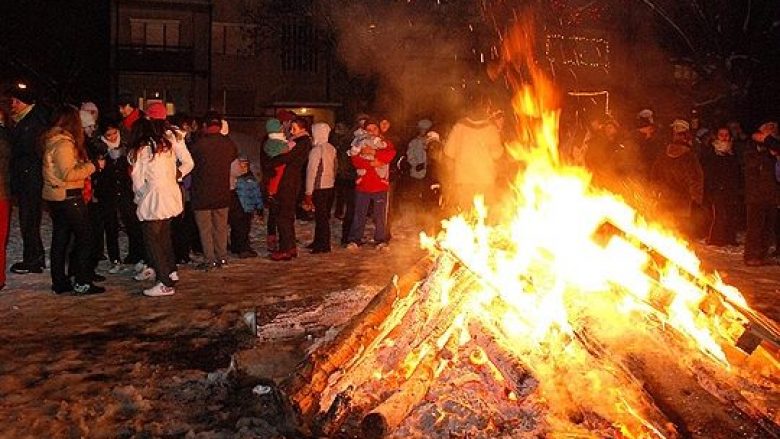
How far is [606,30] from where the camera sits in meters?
19.9

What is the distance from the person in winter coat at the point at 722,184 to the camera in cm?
1188

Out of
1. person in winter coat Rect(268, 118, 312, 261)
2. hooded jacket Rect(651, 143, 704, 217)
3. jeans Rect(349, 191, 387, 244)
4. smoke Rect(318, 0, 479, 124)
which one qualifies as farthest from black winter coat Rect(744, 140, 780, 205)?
smoke Rect(318, 0, 479, 124)

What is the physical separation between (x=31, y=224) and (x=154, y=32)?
27.0m

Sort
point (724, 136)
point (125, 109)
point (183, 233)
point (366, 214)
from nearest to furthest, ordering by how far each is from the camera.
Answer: point (125, 109) < point (183, 233) < point (366, 214) < point (724, 136)

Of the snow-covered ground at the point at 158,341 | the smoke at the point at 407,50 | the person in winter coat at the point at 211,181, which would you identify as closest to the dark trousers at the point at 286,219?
the snow-covered ground at the point at 158,341

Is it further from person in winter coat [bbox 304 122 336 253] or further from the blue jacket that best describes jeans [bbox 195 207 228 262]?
person in winter coat [bbox 304 122 336 253]

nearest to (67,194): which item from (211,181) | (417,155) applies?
(211,181)

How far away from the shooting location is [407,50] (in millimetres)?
18047

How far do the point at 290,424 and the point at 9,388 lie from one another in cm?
221

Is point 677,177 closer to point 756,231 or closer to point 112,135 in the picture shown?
point 756,231

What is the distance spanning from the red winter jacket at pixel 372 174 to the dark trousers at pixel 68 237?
13.8 feet

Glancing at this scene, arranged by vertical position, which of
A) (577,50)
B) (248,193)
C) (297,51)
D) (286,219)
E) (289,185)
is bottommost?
(286,219)

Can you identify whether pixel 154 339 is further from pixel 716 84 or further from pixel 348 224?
pixel 716 84

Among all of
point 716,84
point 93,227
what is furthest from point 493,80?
point 93,227
